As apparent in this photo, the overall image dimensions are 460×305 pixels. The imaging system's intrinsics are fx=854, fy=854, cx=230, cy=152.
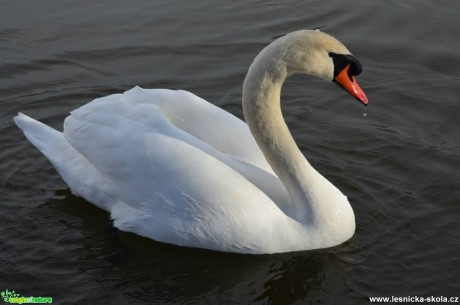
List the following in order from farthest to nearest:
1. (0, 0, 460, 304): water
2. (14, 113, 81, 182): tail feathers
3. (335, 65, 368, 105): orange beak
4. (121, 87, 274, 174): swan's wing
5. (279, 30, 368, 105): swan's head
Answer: (14, 113, 81, 182): tail feathers
(121, 87, 274, 174): swan's wing
(0, 0, 460, 304): water
(335, 65, 368, 105): orange beak
(279, 30, 368, 105): swan's head

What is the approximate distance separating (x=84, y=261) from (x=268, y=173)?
180 centimetres

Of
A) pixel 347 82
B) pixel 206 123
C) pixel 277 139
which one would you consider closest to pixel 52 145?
pixel 206 123

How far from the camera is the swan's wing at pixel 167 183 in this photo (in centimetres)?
700

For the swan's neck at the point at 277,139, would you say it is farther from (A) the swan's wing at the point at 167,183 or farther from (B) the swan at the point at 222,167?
(A) the swan's wing at the point at 167,183

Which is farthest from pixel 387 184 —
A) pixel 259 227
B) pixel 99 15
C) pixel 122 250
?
pixel 99 15

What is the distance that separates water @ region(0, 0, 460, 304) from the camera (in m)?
7.14

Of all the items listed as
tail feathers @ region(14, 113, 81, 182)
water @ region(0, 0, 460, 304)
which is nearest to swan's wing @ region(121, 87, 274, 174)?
tail feathers @ region(14, 113, 81, 182)

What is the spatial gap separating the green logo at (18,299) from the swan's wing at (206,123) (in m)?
1.99

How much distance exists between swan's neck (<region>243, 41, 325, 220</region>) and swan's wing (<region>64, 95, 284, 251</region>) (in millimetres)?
245

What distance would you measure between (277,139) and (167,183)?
3.29 ft

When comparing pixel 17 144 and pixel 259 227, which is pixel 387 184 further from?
pixel 17 144

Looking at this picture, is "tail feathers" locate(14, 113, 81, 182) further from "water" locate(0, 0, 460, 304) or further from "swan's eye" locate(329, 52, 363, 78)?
"swan's eye" locate(329, 52, 363, 78)

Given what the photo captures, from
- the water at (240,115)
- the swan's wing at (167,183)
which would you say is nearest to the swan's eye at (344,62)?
the swan's wing at (167,183)

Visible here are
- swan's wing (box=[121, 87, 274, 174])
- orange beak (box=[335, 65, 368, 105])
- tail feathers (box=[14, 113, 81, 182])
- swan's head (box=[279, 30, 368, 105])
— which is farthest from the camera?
tail feathers (box=[14, 113, 81, 182])
